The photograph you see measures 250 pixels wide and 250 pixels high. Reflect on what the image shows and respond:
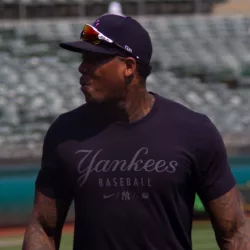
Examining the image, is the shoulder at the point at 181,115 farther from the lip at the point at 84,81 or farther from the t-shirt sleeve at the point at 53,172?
the t-shirt sleeve at the point at 53,172

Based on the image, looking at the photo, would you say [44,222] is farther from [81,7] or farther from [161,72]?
[81,7]

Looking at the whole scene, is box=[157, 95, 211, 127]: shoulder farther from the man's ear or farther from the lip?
the lip

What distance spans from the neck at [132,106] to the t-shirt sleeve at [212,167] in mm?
233

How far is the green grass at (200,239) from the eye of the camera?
10.1 m

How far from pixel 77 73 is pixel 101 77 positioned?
14363mm

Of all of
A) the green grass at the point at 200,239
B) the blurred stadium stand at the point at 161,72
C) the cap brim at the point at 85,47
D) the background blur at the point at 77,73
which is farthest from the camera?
the blurred stadium stand at the point at 161,72

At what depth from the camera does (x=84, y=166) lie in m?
3.16

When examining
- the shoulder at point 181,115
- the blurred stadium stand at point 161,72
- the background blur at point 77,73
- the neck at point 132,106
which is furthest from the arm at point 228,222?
the blurred stadium stand at point 161,72

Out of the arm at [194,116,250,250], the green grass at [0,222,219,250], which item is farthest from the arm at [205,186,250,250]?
the green grass at [0,222,219,250]

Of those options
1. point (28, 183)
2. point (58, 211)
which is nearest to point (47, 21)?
point (28, 183)

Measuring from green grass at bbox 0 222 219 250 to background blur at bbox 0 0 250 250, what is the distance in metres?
0.15

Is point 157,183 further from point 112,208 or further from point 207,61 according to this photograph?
point 207,61

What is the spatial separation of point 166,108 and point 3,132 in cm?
1175

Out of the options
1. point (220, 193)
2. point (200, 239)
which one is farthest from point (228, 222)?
point (200, 239)
